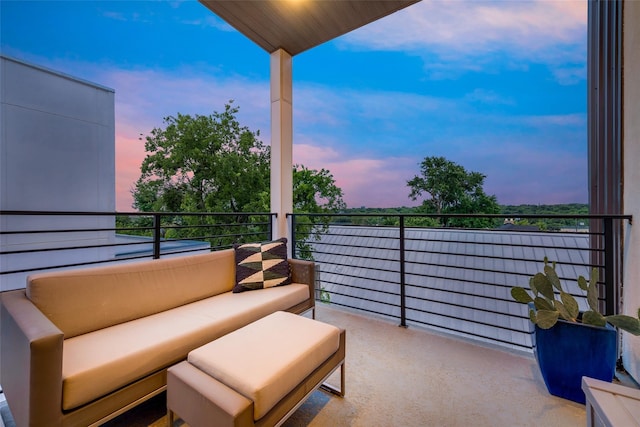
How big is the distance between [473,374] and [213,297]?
6.18 ft

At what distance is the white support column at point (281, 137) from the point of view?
10.5ft

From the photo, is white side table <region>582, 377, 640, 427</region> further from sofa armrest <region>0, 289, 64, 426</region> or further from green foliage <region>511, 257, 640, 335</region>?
sofa armrest <region>0, 289, 64, 426</region>

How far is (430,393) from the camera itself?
5.06 ft

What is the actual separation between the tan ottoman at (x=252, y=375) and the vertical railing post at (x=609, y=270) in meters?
1.77

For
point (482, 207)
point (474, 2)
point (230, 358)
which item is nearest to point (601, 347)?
point (230, 358)

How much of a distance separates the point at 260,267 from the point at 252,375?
127 cm

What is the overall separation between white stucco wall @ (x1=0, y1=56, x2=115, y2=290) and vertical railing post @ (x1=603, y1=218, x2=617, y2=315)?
5.70m

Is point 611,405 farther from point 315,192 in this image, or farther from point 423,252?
point 315,192

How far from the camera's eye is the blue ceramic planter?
137cm

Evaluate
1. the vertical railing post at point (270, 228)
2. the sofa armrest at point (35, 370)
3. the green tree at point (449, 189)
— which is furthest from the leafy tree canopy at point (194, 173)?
the sofa armrest at point (35, 370)

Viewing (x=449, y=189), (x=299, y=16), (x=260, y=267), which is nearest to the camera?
(x=260, y=267)

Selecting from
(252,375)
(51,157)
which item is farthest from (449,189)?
(51,157)

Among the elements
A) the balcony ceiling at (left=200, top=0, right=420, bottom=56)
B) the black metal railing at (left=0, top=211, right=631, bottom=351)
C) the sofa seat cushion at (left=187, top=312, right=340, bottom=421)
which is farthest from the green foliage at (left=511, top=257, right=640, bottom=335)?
the balcony ceiling at (left=200, top=0, right=420, bottom=56)

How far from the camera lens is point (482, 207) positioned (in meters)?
4.60
